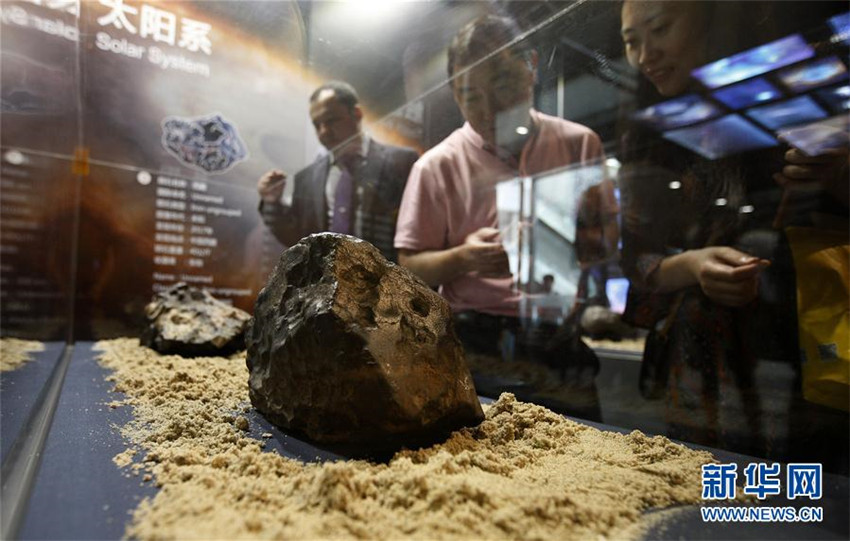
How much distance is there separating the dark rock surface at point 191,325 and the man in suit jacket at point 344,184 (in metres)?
0.58

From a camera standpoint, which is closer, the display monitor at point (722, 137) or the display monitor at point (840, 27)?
the display monitor at point (840, 27)

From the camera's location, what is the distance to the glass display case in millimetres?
1555

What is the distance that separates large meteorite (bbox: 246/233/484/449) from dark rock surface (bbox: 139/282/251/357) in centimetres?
117

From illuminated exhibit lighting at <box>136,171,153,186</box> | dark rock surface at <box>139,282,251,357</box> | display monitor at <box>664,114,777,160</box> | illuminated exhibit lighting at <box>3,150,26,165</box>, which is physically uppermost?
illuminated exhibit lighting at <box>3,150,26,165</box>

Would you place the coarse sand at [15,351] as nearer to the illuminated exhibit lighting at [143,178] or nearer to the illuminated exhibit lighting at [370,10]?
the illuminated exhibit lighting at [143,178]

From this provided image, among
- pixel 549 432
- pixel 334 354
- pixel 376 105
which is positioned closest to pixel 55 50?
pixel 376 105

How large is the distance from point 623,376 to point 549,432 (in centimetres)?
108

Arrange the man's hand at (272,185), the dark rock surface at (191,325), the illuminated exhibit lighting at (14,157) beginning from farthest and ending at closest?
the man's hand at (272,185) → the illuminated exhibit lighting at (14,157) → the dark rock surface at (191,325)

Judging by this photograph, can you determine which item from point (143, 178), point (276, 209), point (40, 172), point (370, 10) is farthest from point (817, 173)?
point (40, 172)

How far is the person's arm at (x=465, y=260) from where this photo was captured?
225 cm

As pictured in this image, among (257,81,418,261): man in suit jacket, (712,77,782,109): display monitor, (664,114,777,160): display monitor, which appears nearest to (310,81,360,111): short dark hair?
(257,81,418,261): man in suit jacket

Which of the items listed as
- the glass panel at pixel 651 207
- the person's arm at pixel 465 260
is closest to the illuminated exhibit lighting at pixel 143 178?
the glass panel at pixel 651 207

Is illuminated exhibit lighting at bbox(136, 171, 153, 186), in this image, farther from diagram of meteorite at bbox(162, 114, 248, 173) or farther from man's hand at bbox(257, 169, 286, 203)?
man's hand at bbox(257, 169, 286, 203)

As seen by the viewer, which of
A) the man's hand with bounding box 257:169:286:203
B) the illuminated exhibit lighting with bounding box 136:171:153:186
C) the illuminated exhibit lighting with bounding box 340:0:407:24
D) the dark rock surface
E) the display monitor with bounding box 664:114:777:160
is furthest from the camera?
the man's hand with bounding box 257:169:286:203
